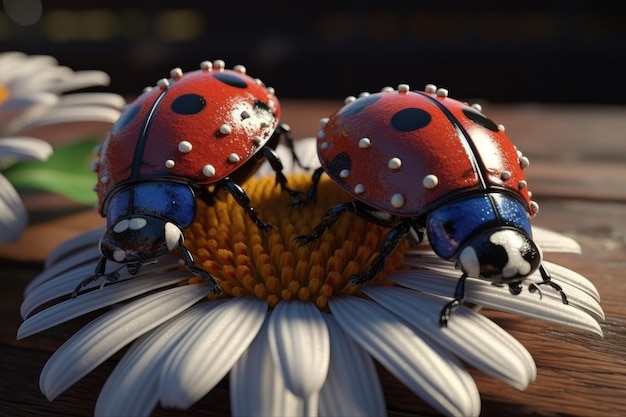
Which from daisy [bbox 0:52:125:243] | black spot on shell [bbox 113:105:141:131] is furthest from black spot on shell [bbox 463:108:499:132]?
daisy [bbox 0:52:125:243]

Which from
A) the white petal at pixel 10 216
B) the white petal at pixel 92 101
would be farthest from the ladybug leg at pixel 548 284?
the white petal at pixel 92 101

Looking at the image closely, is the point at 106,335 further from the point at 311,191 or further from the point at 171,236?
the point at 311,191

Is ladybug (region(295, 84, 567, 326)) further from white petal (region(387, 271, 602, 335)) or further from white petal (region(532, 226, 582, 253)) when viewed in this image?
white petal (region(532, 226, 582, 253))

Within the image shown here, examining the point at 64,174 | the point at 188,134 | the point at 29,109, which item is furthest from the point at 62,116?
the point at 188,134

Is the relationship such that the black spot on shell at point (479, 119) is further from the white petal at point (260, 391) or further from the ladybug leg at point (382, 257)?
the white petal at point (260, 391)

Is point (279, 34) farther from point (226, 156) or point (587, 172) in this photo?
point (226, 156)
